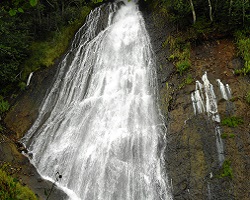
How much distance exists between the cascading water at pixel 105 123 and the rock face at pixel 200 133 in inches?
18.9

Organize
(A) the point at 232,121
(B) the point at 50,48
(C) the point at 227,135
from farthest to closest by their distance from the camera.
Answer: (B) the point at 50,48, (A) the point at 232,121, (C) the point at 227,135

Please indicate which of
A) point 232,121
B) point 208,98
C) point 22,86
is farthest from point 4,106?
point 232,121

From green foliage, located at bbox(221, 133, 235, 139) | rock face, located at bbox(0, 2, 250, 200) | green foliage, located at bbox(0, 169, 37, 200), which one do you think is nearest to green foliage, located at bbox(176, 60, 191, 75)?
rock face, located at bbox(0, 2, 250, 200)

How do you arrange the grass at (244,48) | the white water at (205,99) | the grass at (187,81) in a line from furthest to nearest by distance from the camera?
the grass at (187,81), the grass at (244,48), the white water at (205,99)

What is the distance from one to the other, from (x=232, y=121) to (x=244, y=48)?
145 inches

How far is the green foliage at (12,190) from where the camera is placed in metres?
6.85

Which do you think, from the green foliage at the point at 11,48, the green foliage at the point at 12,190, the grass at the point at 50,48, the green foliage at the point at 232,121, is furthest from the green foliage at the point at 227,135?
the green foliage at the point at 11,48

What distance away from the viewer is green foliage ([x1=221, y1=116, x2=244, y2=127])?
9.26 meters

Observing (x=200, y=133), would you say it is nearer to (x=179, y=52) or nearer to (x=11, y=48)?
(x=179, y=52)

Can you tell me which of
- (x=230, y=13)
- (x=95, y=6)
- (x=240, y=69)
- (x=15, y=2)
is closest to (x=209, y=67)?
(x=240, y=69)

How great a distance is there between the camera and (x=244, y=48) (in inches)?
442

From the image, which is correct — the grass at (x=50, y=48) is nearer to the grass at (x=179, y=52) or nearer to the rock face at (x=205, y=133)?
the grass at (x=179, y=52)

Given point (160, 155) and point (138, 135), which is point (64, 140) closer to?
point (138, 135)

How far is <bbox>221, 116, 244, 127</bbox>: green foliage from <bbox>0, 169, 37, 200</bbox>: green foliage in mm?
6905
